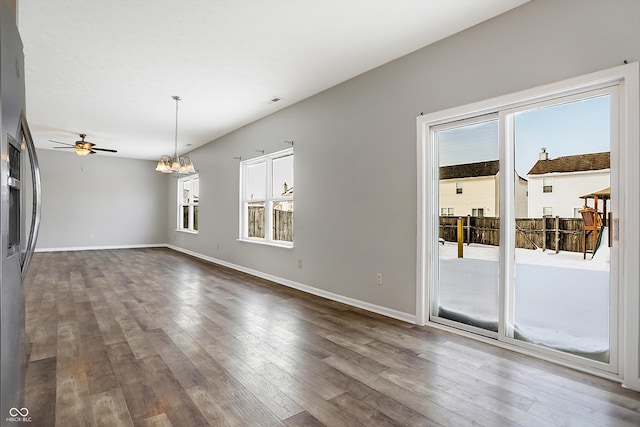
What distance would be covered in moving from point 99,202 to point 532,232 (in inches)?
420

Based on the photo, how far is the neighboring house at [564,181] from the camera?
7.80 feet

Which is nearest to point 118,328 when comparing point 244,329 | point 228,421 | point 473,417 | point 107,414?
point 244,329

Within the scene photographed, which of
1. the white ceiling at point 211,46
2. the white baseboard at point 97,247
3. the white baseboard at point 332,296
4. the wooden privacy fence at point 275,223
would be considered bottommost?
the white baseboard at point 332,296

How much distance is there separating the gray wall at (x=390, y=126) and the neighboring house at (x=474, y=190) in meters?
0.32

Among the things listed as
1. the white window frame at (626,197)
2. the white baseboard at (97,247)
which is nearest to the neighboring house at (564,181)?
the white window frame at (626,197)

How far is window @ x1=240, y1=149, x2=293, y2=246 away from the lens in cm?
530

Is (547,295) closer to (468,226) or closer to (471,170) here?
(468,226)

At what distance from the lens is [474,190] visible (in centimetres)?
307

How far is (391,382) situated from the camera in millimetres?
2154

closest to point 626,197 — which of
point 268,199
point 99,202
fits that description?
point 268,199

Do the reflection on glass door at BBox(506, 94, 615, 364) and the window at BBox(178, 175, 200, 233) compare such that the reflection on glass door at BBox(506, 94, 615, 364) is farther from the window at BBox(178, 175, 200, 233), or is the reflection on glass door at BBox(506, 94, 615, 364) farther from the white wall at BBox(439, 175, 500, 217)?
the window at BBox(178, 175, 200, 233)

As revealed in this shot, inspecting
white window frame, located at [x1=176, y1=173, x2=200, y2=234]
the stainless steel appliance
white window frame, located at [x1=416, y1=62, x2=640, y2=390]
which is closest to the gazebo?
white window frame, located at [x1=416, y1=62, x2=640, y2=390]

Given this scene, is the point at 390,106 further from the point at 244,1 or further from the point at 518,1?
the point at 244,1

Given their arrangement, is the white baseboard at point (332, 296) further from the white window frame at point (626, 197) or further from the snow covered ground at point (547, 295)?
the white window frame at point (626, 197)
